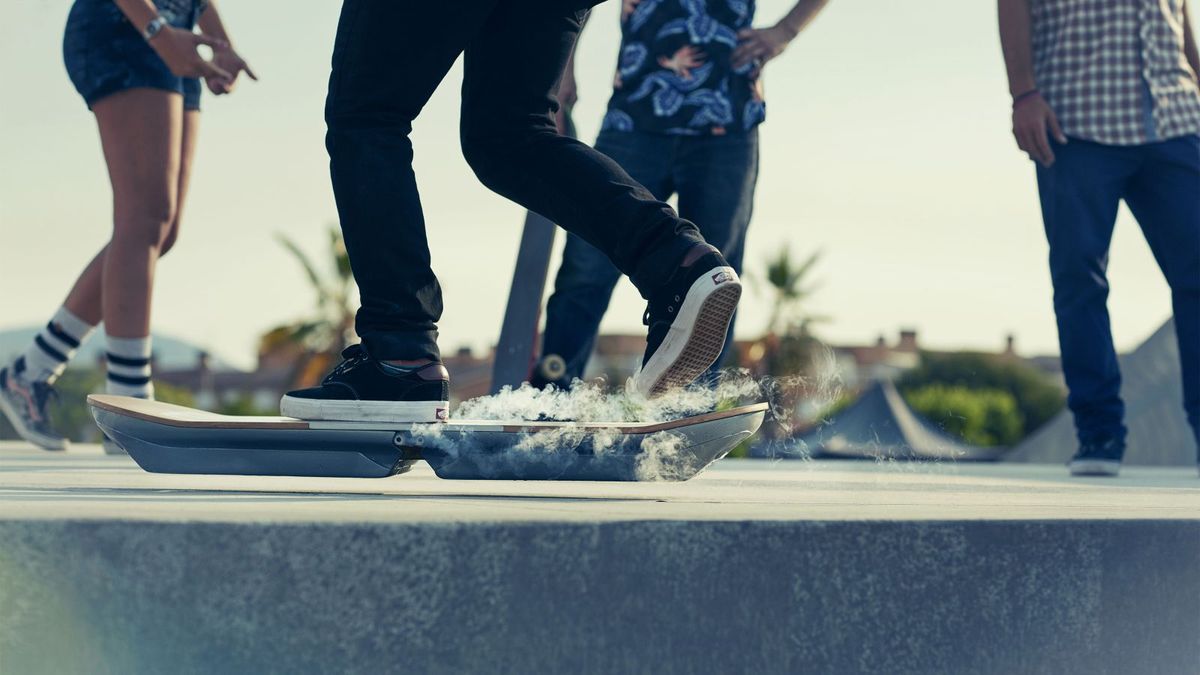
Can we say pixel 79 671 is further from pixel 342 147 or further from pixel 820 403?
pixel 820 403

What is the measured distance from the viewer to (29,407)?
16.8 ft

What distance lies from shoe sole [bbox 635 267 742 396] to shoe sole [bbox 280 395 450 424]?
45cm

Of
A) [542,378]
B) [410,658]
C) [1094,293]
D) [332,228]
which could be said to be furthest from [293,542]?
[332,228]

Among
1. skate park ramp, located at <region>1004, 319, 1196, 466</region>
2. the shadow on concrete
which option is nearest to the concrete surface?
the shadow on concrete

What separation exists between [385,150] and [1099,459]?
3.09 metres

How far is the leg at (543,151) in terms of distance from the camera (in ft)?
8.83

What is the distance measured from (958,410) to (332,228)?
3065 centimetres

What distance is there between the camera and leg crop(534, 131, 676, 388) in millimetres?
4395

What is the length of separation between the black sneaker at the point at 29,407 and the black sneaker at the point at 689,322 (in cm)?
339

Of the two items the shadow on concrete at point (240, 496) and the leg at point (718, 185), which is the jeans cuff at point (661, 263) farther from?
the leg at point (718, 185)

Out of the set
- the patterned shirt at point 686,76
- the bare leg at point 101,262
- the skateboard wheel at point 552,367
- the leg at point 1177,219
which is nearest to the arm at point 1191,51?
the leg at point 1177,219

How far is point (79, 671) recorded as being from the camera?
1597 millimetres

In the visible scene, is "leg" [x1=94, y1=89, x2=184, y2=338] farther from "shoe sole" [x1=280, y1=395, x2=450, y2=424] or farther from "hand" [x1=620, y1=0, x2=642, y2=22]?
"shoe sole" [x1=280, y1=395, x2=450, y2=424]

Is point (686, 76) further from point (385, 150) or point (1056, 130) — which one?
point (385, 150)
